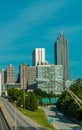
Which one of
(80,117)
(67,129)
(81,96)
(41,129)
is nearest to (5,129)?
(41,129)

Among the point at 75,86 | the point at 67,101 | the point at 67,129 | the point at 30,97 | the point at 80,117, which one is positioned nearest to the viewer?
the point at 67,129

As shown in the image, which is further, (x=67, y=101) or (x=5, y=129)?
(x=67, y=101)

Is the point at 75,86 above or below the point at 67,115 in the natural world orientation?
above

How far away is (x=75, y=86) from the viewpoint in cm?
15675

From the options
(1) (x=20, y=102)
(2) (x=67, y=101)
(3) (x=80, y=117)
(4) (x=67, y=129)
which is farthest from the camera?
(1) (x=20, y=102)

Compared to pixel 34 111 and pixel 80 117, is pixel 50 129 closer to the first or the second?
pixel 80 117

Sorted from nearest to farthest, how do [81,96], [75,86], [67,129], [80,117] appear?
[67,129], [80,117], [81,96], [75,86]

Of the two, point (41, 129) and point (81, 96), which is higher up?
point (81, 96)

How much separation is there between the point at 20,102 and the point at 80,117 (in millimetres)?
67585

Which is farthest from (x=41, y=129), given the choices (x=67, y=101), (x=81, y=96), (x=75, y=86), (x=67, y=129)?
(x=75, y=86)

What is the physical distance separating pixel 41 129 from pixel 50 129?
3.95 meters

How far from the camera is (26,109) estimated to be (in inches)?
6658

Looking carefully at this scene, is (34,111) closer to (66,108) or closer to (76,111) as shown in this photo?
(66,108)

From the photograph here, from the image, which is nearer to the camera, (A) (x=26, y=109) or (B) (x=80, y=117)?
(B) (x=80, y=117)
